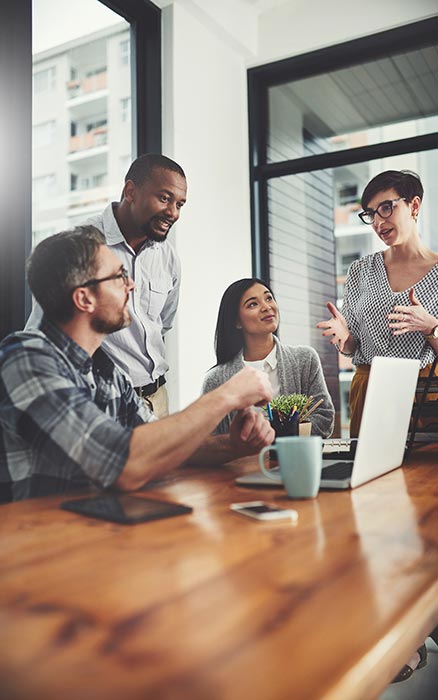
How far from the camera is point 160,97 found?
11.5ft

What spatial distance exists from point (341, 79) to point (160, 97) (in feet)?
3.82

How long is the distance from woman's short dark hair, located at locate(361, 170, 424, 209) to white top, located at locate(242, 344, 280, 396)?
2.20 ft

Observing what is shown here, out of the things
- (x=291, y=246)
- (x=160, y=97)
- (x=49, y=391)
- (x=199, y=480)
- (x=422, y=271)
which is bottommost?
(x=199, y=480)

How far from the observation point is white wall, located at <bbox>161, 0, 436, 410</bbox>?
3.50 metres

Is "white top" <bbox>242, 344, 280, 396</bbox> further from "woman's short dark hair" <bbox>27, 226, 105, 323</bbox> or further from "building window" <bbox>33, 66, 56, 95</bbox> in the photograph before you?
"building window" <bbox>33, 66, 56, 95</bbox>

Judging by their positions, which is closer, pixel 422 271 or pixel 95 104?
pixel 422 271

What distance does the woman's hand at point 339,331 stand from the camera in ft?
7.72

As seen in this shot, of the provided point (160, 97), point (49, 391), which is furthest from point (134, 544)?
point (160, 97)

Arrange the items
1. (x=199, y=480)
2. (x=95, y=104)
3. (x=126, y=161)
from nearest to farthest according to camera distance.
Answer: (x=199, y=480) < (x=95, y=104) < (x=126, y=161)

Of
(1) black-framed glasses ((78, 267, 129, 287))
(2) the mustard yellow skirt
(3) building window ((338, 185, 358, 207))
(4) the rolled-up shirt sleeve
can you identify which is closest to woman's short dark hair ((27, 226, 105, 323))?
(1) black-framed glasses ((78, 267, 129, 287))

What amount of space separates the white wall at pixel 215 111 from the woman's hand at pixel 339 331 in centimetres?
114

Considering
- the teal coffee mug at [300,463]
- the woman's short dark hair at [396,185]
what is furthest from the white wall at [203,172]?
the teal coffee mug at [300,463]

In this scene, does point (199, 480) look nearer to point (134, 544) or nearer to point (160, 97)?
point (134, 544)

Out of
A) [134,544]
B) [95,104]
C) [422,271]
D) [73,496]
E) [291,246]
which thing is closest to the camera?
[134,544]
